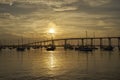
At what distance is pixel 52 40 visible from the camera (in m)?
188

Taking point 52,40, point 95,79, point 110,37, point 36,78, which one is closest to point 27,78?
point 36,78

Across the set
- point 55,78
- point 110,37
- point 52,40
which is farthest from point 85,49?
Result: point 55,78

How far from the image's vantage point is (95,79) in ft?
97.2

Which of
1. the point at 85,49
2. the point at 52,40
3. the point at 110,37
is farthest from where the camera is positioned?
the point at 52,40

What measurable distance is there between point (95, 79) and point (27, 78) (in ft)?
25.8

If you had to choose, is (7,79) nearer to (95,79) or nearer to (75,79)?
(75,79)

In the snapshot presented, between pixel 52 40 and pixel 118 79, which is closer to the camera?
pixel 118 79

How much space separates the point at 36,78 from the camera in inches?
1208

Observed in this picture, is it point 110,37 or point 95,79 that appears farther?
point 110,37

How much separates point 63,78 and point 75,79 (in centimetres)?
158

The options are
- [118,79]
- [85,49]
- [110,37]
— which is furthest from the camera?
[110,37]

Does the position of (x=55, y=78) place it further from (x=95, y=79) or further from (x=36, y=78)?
(x=95, y=79)

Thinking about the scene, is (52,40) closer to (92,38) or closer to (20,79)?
(92,38)

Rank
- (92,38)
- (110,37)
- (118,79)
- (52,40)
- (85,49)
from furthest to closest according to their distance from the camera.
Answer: (52,40) → (92,38) → (110,37) → (85,49) → (118,79)
